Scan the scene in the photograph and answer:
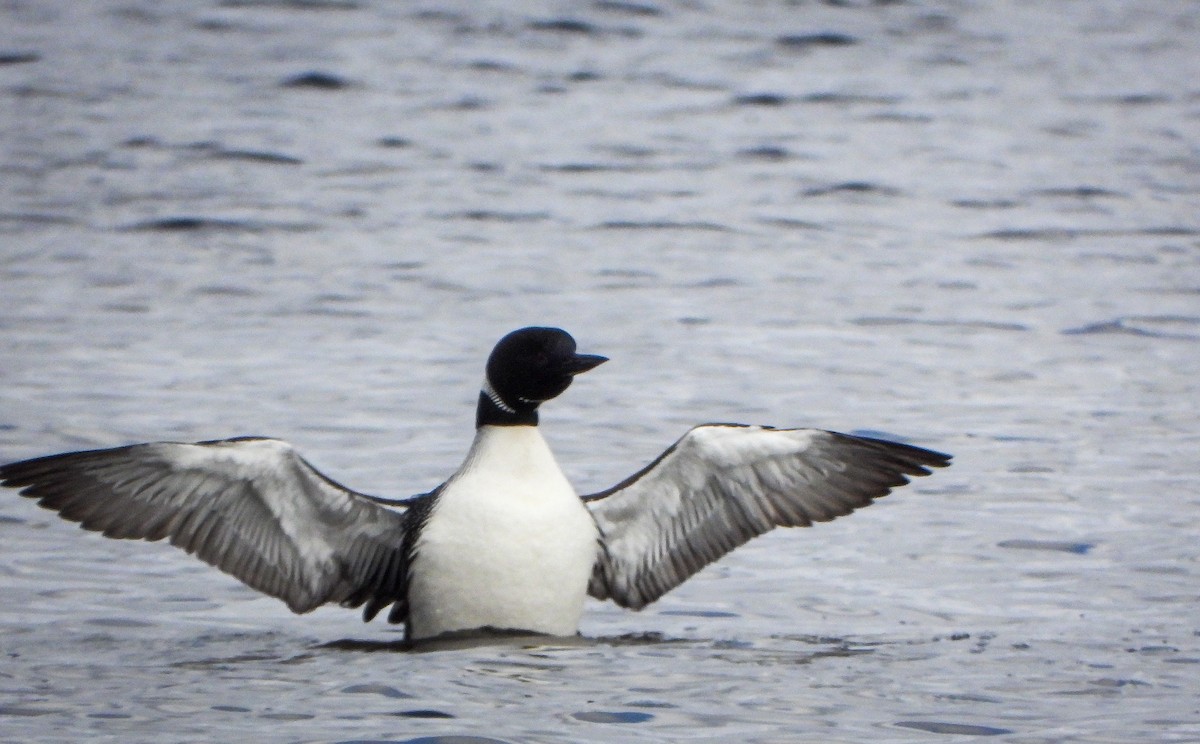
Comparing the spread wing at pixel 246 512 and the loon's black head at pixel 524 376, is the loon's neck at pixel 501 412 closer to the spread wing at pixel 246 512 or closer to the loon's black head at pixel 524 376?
the loon's black head at pixel 524 376

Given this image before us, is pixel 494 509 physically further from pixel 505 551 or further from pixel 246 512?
pixel 246 512

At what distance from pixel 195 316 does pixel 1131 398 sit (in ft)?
18.4

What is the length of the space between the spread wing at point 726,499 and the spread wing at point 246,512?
0.81m

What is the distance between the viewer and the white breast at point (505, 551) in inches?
272

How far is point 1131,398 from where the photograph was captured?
10625 millimetres

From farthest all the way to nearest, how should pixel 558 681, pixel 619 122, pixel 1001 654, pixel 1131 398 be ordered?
pixel 619 122, pixel 1131 398, pixel 1001 654, pixel 558 681

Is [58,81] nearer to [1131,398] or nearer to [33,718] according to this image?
[1131,398]

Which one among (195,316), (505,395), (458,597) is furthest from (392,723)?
(195,316)

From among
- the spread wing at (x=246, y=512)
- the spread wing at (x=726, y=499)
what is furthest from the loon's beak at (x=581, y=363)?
the spread wing at (x=246, y=512)

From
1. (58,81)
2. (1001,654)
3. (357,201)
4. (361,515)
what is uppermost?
(58,81)

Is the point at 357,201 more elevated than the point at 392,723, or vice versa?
the point at 357,201

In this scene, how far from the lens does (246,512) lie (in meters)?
7.02

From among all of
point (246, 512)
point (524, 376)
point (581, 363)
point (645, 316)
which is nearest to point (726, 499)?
point (581, 363)

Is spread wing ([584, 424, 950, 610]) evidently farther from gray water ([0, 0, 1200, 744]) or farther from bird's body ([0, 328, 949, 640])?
gray water ([0, 0, 1200, 744])
